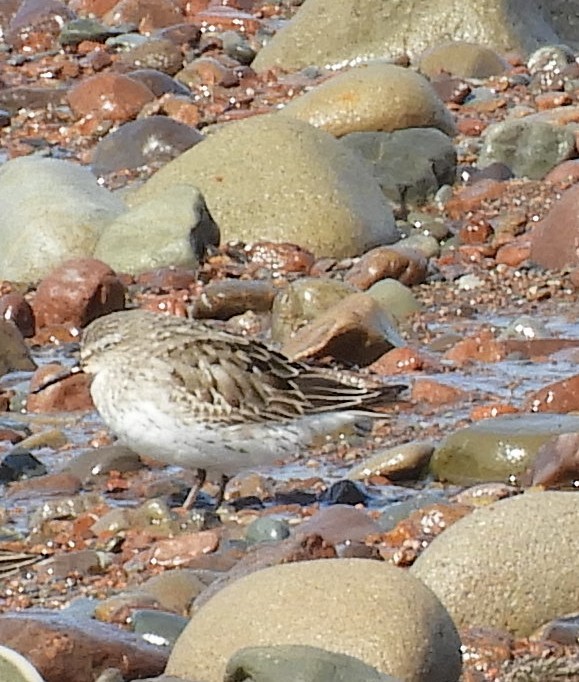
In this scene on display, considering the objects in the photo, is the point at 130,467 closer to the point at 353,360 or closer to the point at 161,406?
the point at 161,406

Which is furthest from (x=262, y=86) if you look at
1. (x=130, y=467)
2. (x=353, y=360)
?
(x=130, y=467)

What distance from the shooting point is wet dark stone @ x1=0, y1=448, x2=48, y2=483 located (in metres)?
8.36

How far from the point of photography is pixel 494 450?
25.6 feet

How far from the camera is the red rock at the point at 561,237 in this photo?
442 inches

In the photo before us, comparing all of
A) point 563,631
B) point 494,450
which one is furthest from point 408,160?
point 563,631

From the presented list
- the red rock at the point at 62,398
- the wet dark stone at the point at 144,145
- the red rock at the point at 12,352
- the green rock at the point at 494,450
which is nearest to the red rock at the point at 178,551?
the green rock at the point at 494,450

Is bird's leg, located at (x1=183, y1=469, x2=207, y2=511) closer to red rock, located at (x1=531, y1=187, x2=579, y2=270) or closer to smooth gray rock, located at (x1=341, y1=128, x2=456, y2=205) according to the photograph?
red rock, located at (x1=531, y1=187, x2=579, y2=270)

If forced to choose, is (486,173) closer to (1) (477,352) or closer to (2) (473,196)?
(2) (473,196)

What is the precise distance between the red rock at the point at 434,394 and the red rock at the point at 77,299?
2.48 metres

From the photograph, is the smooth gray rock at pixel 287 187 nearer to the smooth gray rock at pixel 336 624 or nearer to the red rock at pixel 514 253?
the red rock at pixel 514 253

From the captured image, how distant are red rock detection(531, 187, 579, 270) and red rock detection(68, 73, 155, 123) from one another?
18.7 ft

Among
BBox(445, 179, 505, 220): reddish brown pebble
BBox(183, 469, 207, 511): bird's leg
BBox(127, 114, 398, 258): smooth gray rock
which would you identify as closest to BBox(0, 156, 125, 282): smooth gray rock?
BBox(127, 114, 398, 258): smooth gray rock

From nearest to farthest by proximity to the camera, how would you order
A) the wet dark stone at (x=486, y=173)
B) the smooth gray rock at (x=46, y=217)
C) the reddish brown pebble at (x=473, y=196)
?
the smooth gray rock at (x=46, y=217) < the reddish brown pebble at (x=473, y=196) < the wet dark stone at (x=486, y=173)

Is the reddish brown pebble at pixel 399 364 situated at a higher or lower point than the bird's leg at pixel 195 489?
lower
